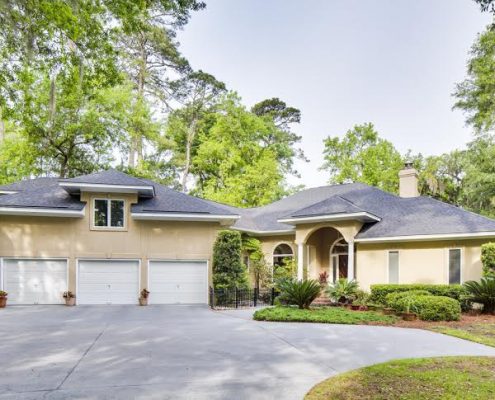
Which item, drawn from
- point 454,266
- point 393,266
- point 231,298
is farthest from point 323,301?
point 454,266

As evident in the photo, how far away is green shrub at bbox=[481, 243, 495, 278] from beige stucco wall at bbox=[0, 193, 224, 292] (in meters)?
10.3

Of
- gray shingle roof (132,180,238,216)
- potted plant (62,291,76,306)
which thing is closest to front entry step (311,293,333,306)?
gray shingle roof (132,180,238,216)

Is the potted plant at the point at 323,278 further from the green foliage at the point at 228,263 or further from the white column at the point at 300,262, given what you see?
the green foliage at the point at 228,263

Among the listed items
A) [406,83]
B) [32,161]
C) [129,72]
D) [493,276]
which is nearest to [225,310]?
[493,276]

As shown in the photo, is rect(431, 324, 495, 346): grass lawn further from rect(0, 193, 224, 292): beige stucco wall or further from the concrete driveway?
rect(0, 193, 224, 292): beige stucco wall

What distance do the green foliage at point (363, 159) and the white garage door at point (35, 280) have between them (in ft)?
77.6

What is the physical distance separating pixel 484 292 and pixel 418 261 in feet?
10.5

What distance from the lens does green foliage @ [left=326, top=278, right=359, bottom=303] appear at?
55.5 ft

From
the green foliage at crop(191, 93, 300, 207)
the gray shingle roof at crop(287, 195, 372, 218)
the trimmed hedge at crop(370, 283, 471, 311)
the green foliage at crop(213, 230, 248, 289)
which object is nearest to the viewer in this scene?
the trimmed hedge at crop(370, 283, 471, 311)

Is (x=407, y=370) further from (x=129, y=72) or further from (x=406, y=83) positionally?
(x=129, y=72)

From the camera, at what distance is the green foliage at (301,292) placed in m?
14.5

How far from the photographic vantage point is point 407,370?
652cm

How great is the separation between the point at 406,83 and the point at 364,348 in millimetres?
18475

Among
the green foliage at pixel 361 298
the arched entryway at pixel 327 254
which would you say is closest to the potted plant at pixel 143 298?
the arched entryway at pixel 327 254
